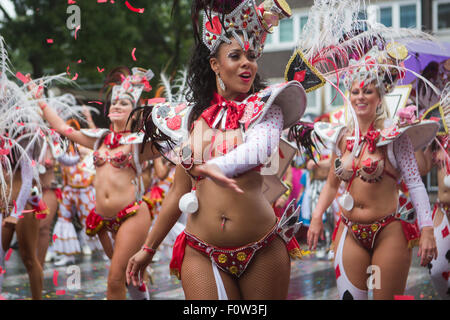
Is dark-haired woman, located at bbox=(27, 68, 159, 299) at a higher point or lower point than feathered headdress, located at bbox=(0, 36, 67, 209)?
lower

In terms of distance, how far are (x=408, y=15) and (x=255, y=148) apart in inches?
675

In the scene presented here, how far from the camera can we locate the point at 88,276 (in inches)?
346

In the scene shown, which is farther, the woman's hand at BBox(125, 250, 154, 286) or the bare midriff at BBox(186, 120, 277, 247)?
the woman's hand at BBox(125, 250, 154, 286)

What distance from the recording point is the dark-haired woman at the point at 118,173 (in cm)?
536

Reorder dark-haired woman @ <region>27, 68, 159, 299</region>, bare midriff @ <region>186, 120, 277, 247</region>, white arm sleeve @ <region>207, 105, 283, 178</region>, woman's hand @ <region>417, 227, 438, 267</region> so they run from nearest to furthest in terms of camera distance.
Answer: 1. white arm sleeve @ <region>207, 105, 283, 178</region>
2. bare midriff @ <region>186, 120, 277, 247</region>
3. woman's hand @ <region>417, 227, 438, 267</region>
4. dark-haired woman @ <region>27, 68, 159, 299</region>

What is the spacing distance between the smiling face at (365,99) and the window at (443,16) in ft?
51.2

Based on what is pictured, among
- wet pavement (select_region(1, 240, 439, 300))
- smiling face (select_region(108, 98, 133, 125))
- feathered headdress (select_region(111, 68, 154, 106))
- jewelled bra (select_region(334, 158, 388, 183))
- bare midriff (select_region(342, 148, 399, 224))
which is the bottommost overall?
wet pavement (select_region(1, 240, 439, 300))

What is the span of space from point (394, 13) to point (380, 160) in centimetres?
1501

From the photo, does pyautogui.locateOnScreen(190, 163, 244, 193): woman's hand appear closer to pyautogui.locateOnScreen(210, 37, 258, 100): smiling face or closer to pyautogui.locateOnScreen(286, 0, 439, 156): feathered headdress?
pyautogui.locateOnScreen(210, 37, 258, 100): smiling face

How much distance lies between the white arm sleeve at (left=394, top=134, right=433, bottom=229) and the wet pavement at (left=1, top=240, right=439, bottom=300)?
308 cm

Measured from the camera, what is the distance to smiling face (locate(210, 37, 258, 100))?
2990mm

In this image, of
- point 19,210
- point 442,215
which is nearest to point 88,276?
point 19,210

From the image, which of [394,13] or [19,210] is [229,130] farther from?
[394,13]

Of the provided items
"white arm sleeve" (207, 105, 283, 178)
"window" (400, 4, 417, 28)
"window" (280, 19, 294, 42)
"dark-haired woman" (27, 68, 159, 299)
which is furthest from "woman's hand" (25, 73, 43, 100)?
"window" (400, 4, 417, 28)
